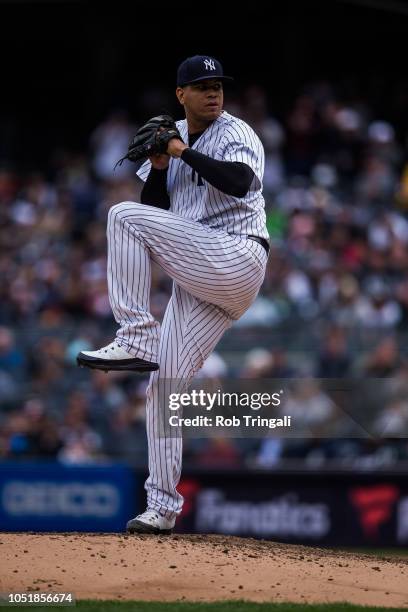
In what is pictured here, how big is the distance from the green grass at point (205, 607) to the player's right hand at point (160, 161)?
1.92m

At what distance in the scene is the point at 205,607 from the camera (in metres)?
4.66

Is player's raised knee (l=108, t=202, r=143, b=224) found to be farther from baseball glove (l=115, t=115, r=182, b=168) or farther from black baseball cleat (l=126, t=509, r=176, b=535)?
black baseball cleat (l=126, t=509, r=176, b=535)

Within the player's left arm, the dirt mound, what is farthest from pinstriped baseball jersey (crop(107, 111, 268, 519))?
the dirt mound

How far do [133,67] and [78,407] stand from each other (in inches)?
271

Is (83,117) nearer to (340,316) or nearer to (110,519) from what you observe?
(340,316)

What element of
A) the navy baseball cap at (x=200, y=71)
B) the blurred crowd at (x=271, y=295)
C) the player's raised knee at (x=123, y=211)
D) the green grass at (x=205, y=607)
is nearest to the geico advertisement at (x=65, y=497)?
the blurred crowd at (x=271, y=295)

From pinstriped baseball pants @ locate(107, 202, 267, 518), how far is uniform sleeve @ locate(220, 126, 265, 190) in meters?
0.31

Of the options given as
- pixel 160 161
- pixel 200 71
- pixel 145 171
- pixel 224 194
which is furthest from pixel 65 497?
pixel 200 71

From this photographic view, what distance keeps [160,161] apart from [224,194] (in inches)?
13.6

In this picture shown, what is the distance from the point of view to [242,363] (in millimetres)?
11102

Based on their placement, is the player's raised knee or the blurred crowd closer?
the player's raised knee

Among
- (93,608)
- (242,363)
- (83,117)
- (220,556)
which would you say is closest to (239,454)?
(242,363)

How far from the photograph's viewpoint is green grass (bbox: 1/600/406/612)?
460cm

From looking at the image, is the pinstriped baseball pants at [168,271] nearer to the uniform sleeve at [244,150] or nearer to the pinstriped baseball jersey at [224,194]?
the pinstriped baseball jersey at [224,194]
